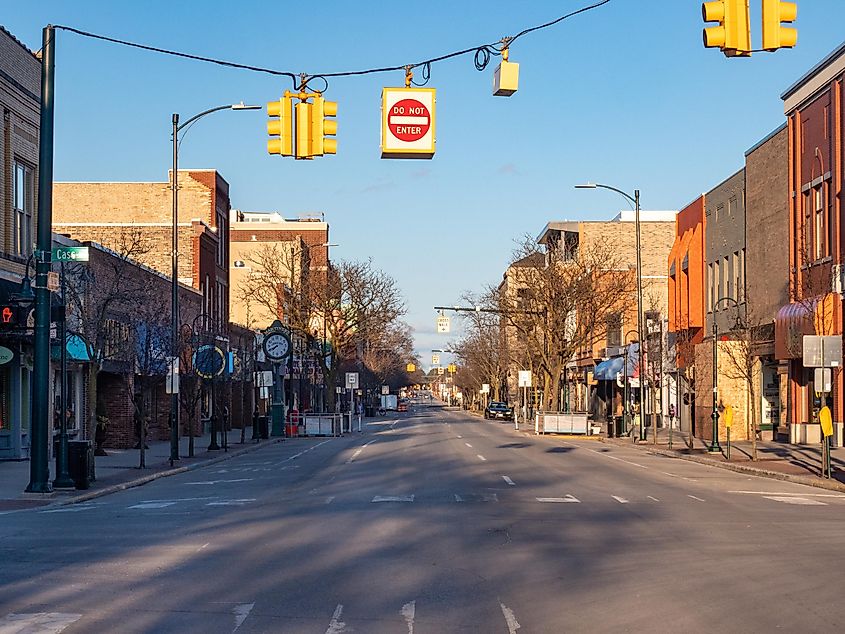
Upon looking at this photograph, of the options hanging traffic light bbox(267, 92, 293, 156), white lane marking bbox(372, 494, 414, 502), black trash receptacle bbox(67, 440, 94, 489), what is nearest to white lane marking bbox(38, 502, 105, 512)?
black trash receptacle bbox(67, 440, 94, 489)

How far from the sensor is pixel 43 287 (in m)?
23.0

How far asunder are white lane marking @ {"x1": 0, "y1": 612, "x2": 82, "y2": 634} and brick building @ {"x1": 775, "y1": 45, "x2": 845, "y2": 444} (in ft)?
98.1

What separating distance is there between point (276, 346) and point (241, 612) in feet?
145

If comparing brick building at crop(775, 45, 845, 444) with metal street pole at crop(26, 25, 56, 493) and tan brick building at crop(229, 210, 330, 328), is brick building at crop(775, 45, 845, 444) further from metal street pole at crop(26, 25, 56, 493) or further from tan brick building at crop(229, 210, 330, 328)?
tan brick building at crop(229, 210, 330, 328)

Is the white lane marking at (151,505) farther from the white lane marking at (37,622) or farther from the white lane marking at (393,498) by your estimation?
the white lane marking at (37,622)

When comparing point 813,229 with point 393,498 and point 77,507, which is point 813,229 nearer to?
point 393,498

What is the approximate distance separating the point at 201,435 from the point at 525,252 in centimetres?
2292

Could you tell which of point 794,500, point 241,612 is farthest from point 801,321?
point 241,612

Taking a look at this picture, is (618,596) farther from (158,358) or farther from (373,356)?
(373,356)

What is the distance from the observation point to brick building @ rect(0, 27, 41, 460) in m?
33.1

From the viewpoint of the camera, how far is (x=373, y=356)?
5492 inches

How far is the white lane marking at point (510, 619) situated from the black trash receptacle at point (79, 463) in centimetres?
1590

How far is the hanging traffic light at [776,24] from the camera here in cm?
1330

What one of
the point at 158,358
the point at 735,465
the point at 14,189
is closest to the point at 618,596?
the point at 735,465
